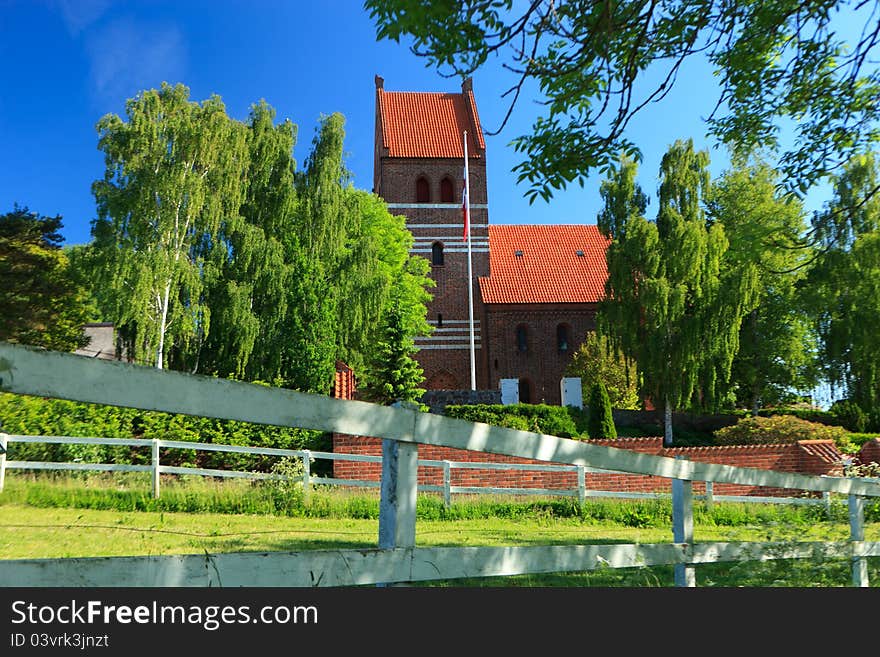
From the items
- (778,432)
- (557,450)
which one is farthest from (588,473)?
(557,450)

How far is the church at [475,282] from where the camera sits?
1556 inches

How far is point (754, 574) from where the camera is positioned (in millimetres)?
4113

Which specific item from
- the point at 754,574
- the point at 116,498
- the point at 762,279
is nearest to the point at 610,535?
the point at 754,574

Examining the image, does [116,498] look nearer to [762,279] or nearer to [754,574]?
[754,574]

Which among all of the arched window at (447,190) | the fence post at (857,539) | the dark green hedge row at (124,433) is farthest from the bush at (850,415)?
the fence post at (857,539)

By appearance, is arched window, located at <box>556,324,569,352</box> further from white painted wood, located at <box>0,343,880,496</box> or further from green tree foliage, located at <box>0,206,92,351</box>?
white painted wood, located at <box>0,343,880,496</box>

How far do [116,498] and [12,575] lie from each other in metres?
9.15

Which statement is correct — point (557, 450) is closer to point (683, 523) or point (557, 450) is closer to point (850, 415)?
point (683, 523)

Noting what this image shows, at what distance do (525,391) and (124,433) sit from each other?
28507mm

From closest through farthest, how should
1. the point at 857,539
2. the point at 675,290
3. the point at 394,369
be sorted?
the point at 857,539, the point at 394,369, the point at 675,290

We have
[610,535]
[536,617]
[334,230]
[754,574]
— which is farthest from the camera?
[334,230]

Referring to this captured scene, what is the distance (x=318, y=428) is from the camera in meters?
1.94

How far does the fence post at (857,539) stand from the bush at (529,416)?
1766 centimetres

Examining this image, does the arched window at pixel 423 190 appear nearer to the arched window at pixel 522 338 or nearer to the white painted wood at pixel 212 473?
the arched window at pixel 522 338
